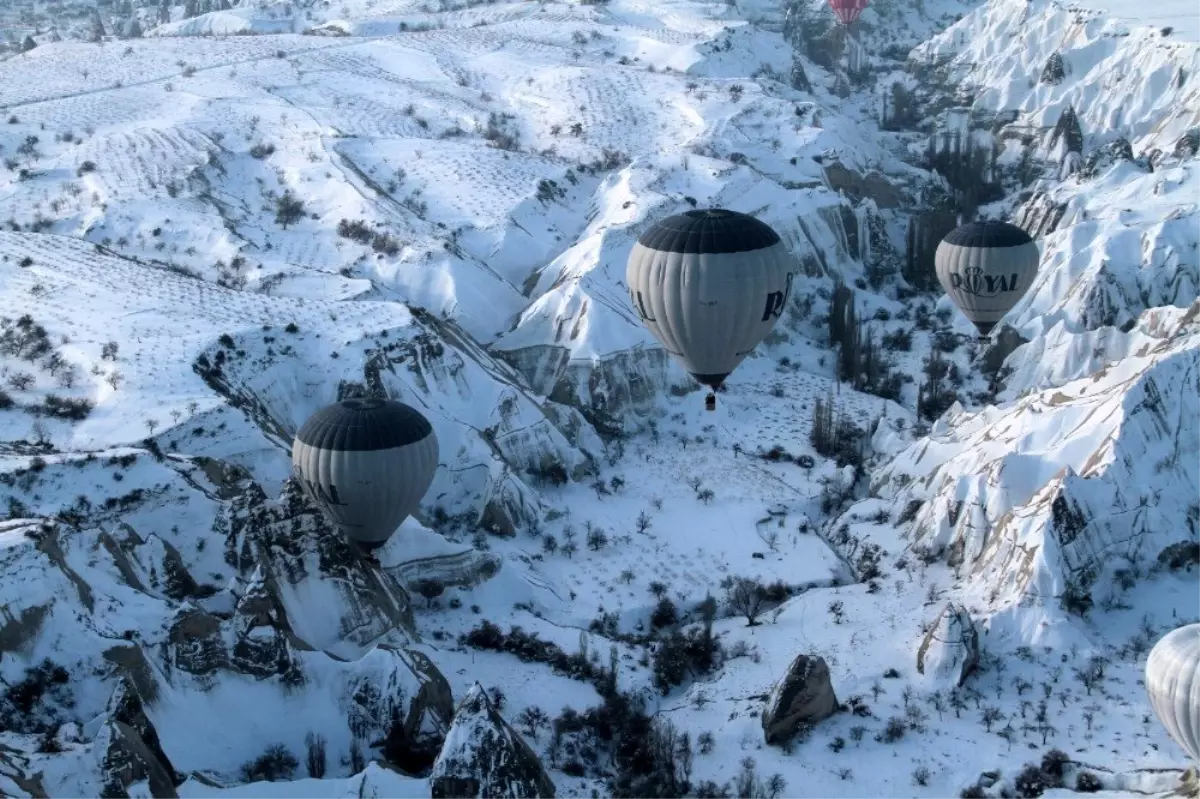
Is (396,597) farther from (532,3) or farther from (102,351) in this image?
(532,3)

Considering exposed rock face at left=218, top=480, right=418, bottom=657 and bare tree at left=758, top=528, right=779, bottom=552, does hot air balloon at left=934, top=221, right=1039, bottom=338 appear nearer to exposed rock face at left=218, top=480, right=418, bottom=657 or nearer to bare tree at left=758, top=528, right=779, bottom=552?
bare tree at left=758, top=528, right=779, bottom=552

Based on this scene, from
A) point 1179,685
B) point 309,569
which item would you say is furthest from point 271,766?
point 1179,685

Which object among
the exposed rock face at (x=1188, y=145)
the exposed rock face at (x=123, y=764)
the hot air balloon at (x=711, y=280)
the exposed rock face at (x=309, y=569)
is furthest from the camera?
the exposed rock face at (x=1188, y=145)

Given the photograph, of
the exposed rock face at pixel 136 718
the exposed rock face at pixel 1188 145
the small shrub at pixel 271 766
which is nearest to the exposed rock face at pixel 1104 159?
the exposed rock face at pixel 1188 145

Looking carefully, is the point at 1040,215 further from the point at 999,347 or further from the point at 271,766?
the point at 271,766

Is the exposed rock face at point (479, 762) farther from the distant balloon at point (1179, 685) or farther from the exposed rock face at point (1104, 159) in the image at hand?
the exposed rock face at point (1104, 159)

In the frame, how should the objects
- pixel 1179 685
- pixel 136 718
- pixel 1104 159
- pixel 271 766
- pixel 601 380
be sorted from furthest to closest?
pixel 1104 159 → pixel 601 380 → pixel 271 766 → pixel 1179 685 → pixel 136 718
